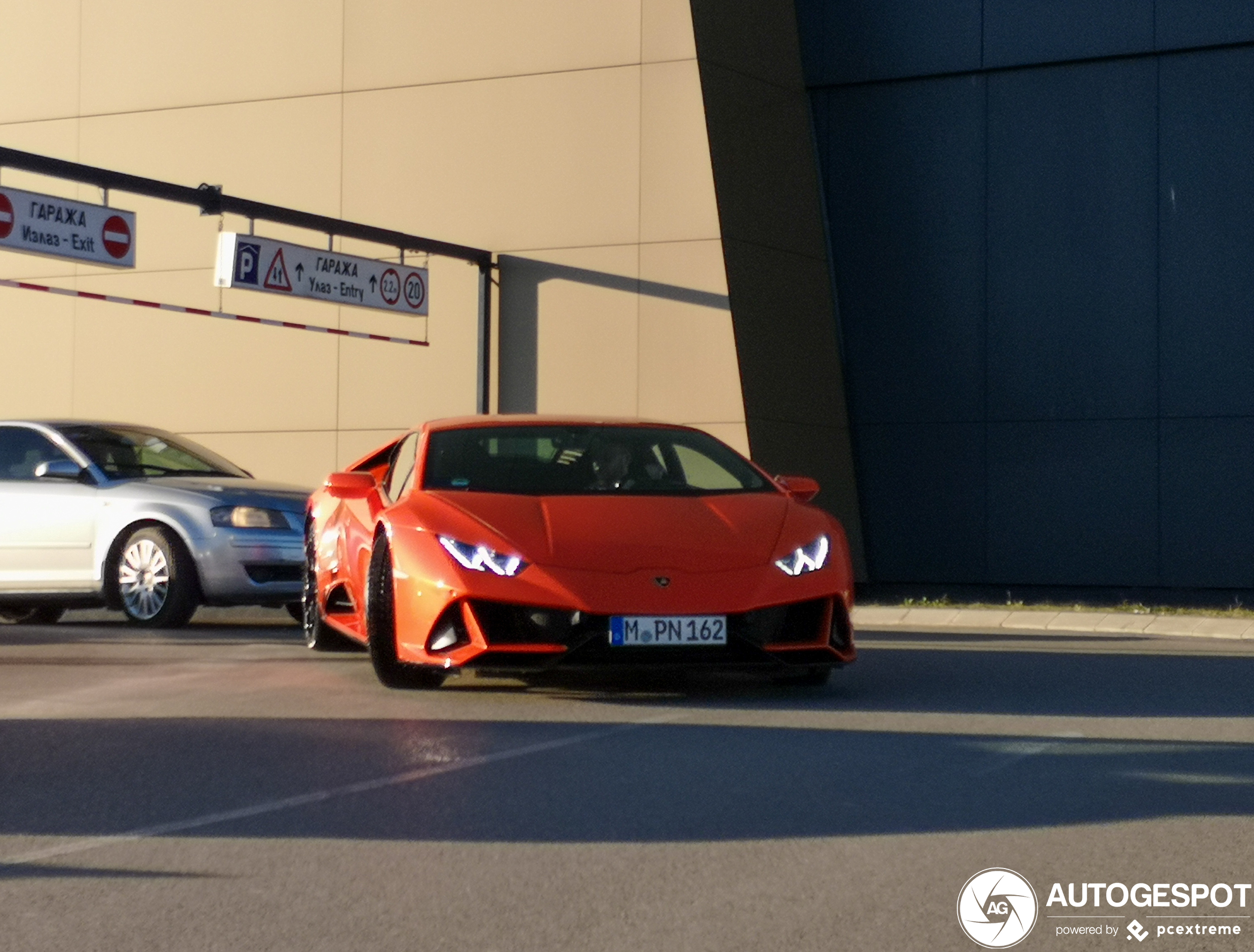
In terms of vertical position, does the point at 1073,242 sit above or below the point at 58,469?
above

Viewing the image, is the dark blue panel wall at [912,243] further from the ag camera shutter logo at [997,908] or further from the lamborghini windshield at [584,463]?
the ag camera shutter logo at [997,908]

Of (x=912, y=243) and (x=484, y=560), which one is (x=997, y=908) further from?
(x=912, y=243)

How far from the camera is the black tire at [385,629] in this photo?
28.8 feet

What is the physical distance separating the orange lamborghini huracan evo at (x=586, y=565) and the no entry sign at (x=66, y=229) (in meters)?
6.67

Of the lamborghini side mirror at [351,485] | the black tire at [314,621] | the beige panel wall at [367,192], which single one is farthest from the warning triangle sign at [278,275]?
the lamborghini side mirror at [351,485]

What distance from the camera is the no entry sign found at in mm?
15289

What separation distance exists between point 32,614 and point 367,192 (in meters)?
6.91

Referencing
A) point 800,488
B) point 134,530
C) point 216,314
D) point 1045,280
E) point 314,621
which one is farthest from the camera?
point 1045,280

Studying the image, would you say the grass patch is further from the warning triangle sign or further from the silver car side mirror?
the silver car side mirror

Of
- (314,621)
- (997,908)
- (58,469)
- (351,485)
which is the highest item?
(58,469)

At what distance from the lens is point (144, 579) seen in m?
13.8

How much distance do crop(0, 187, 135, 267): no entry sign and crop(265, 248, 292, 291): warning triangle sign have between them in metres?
1.27

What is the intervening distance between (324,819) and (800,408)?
1452cm

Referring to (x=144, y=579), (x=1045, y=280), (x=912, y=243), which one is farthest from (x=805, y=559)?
(x=912, y=243)
